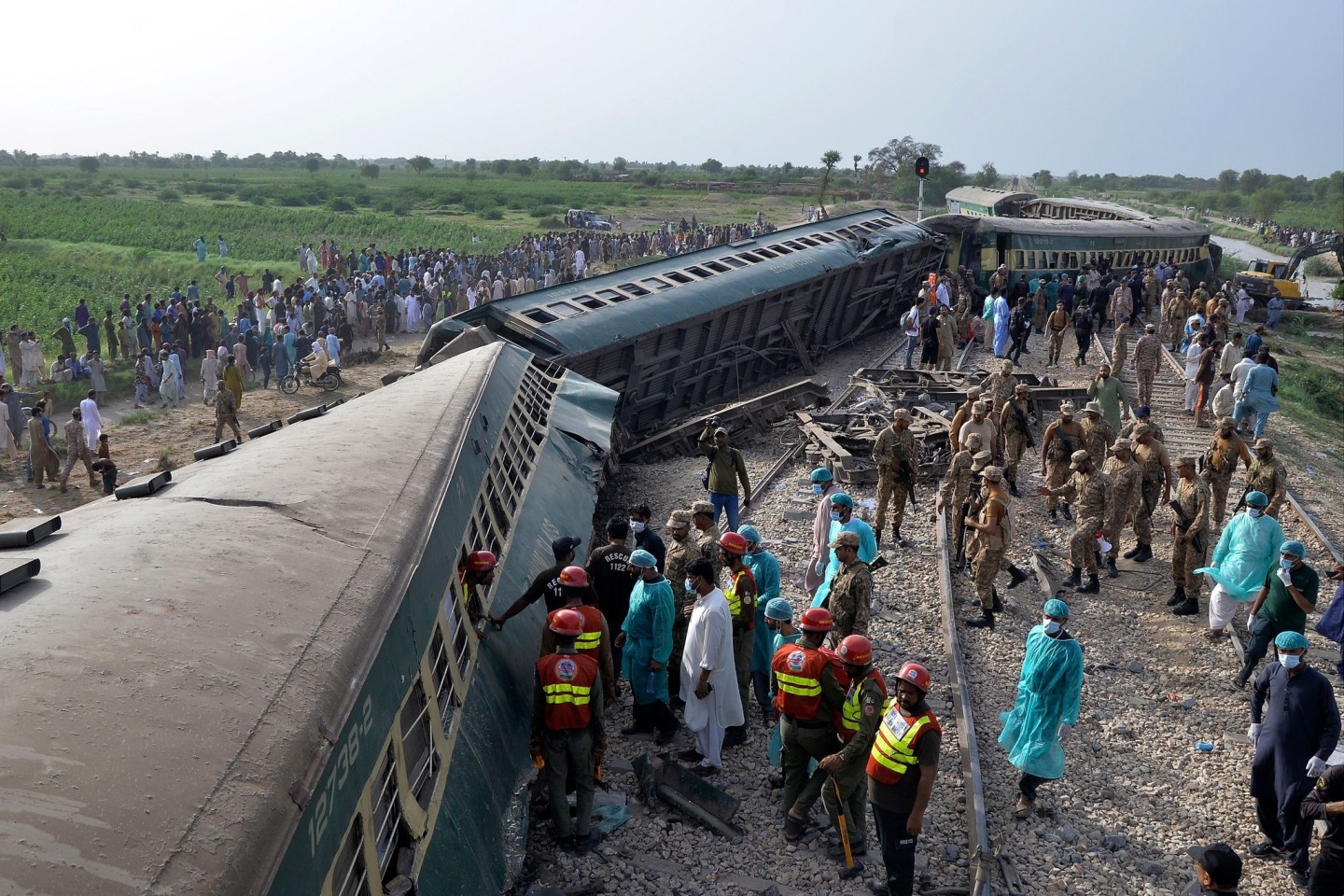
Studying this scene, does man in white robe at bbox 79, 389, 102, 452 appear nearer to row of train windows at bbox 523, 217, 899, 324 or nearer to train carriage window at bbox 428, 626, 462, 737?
row of train windows at bbox 523, 217, 899, 324

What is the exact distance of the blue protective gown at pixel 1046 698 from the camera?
7.18 metres

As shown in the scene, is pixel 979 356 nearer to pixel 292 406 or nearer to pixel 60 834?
pixel 292 406

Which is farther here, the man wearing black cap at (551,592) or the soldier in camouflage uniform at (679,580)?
the soldier in camouflage uniform at (679,580)

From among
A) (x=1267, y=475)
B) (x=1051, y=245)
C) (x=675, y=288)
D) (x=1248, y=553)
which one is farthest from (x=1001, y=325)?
(x=1248, y=553)

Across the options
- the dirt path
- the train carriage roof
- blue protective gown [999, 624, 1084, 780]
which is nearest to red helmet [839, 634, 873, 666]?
blue protective gown [999, 624, 1084, 780]

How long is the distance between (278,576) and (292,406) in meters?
17.5

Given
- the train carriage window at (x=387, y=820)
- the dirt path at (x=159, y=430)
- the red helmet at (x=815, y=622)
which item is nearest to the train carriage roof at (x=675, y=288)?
the dirt path at (x=159, y=430)

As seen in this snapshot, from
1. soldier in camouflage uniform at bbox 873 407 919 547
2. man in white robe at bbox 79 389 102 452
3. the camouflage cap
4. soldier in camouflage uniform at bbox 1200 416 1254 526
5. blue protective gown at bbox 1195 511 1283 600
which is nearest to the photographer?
the camouflage cap

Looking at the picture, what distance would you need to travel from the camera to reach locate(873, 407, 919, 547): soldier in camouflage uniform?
12.1 meters

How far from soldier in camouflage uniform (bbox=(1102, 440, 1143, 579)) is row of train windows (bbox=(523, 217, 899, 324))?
8.36 meters

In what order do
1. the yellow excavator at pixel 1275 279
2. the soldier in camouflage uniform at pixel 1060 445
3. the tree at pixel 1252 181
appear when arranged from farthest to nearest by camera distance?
the tree at pixel 1252 181 → the yellow excavator at pixel 1275 279 → the soldier in camouflage uniform at pixel 1060 445

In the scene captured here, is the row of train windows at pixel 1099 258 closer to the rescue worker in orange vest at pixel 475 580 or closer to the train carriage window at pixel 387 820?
the rescue worker in orange vest at pixel 475 580

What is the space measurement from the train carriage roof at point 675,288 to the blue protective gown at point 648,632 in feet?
26.7

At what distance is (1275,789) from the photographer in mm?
7141
